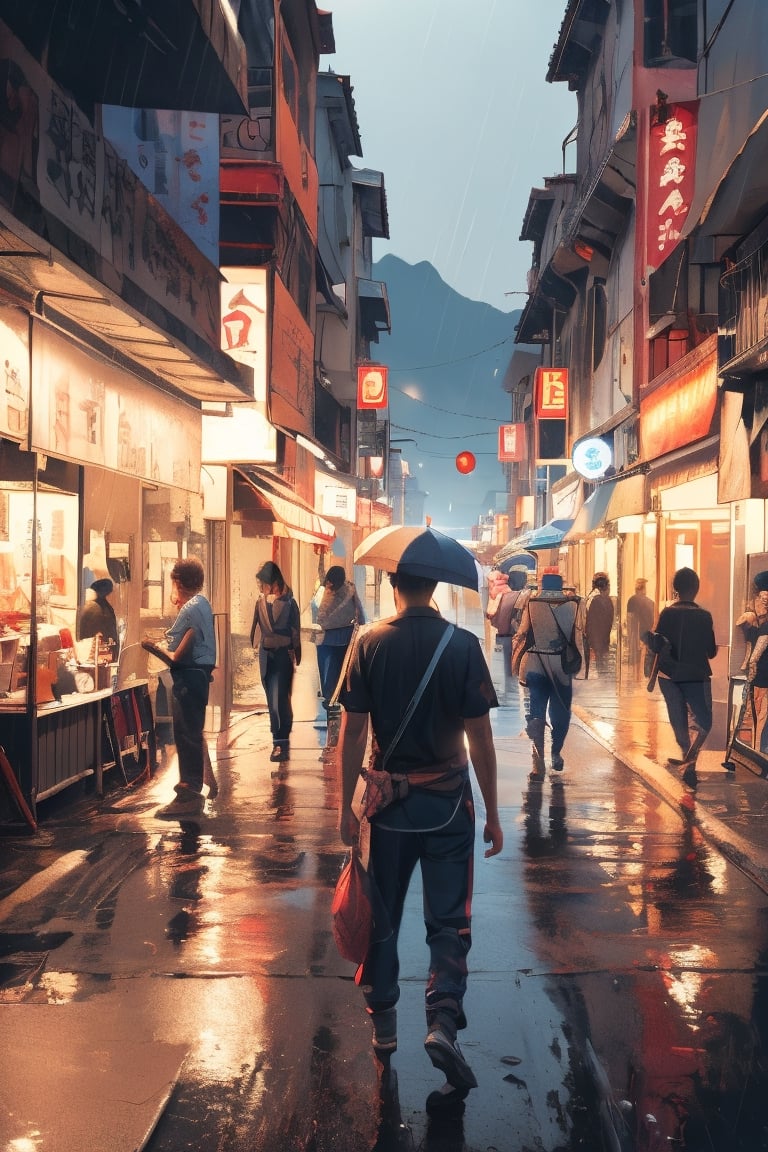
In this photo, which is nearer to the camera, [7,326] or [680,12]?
[7,326]

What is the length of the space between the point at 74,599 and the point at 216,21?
5.46 metres

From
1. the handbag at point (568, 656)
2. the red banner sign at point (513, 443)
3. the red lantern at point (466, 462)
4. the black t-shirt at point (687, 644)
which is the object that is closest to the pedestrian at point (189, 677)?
the handbag at point (568, 656)

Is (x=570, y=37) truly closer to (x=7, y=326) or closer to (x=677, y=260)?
(x=677, y=260)

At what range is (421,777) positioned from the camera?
4.70 metres

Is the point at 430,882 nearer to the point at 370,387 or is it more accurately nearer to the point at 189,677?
the point at 189,677

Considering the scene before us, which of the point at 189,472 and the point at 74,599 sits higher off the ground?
the point at 189,472

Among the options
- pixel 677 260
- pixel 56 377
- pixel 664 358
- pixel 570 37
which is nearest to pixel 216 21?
pixel 56 377

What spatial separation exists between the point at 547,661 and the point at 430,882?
7.53 m

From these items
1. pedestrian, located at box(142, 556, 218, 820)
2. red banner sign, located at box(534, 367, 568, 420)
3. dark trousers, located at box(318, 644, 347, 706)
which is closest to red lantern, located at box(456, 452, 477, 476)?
red banner sign, located at box(534, 367, 568, 420)

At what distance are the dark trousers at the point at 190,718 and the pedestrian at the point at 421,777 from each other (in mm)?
5471

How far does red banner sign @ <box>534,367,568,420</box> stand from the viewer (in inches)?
1492

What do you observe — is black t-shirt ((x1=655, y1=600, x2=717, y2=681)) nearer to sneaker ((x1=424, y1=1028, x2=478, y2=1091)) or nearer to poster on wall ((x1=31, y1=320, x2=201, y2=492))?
poster on wall ((x1=31, y1=320, x2=201, y2=492))

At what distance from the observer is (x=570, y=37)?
3080 cm

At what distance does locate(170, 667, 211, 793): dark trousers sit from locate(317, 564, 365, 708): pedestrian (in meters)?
3.80
